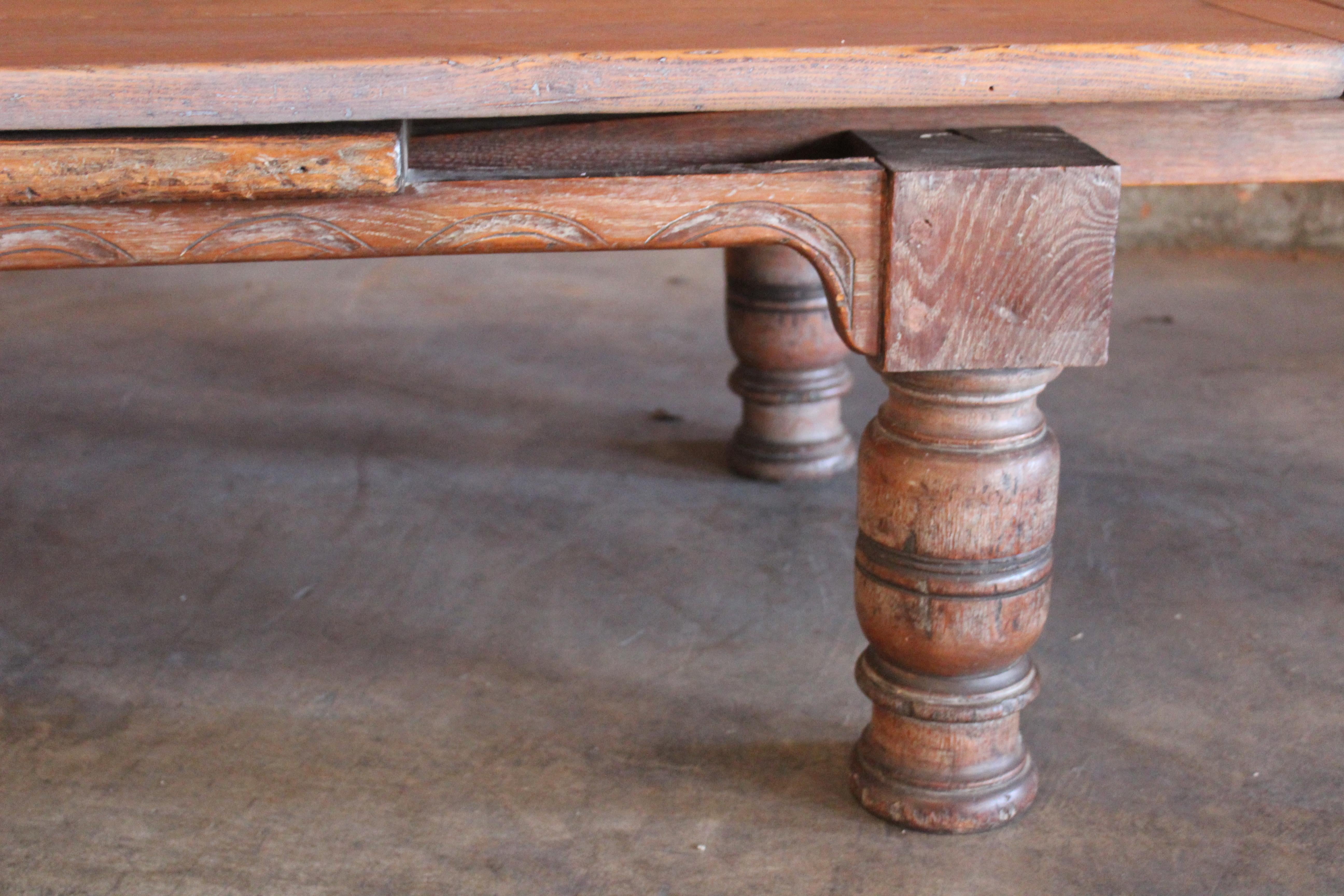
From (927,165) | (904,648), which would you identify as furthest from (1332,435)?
(927,165)

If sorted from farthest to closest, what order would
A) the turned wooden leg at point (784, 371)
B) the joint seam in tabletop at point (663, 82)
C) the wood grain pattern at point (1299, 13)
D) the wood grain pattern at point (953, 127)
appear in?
the turned wooden leg at point (784, 371)
the wood grain pattern at point (953, 127)
the wood grain pattern at point (1299, 13)
the joint seam in tabletop at point (663, 82)

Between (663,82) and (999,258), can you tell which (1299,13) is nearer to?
(999,258)

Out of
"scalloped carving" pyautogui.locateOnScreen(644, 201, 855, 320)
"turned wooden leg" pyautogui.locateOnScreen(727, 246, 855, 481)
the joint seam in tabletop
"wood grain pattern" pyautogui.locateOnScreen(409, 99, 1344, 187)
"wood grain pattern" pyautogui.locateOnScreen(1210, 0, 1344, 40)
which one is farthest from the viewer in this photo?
"turned wooden leg" pyautogui.locateOnScreen(727, 246, 855, 481)

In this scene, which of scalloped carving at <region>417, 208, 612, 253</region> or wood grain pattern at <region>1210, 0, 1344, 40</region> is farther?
wood grain pattern at <region>1210, 0, 1344, 40</region>

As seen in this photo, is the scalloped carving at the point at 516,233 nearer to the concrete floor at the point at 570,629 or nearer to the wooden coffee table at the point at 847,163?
the wooden coffee table at the point at 847,163

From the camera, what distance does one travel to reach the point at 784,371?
8.54 feet

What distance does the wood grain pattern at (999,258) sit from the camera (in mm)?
1291

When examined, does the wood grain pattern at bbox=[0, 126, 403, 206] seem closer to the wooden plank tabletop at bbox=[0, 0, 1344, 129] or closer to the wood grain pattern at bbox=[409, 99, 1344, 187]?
the wooden plank tabletop at bbox=[0, 0, 1344, 129]

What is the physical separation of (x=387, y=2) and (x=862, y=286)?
686 millimetres

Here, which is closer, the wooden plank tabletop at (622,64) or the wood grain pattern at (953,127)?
the wooden plank tabletop at (622,64)

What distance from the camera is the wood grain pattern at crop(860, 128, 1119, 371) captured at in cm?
129

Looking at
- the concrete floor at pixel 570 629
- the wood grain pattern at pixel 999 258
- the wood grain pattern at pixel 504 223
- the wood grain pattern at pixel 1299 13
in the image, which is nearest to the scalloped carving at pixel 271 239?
the wood grain pattern at pixel 504 223

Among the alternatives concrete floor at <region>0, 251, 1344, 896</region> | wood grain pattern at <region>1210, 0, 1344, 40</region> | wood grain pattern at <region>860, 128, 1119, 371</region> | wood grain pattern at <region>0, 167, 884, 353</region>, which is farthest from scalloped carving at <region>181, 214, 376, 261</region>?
wood grain pattern at <region>1210, 0, 1344, 40</region>

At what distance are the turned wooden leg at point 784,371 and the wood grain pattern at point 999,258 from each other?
1131 mm
